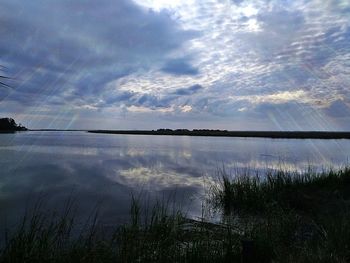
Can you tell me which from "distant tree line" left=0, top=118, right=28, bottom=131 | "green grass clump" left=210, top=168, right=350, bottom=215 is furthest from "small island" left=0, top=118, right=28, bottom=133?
"green grass clump" left=210, top=168, right=350, bottom=215

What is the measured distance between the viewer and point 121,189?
1723 cm

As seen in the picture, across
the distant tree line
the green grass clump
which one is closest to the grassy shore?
the green grass clump

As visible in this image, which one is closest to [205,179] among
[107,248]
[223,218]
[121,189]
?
[121,189]

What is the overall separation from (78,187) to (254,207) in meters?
9.11

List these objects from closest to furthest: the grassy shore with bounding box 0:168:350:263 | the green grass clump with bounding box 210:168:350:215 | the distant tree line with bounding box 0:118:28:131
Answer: the grassy shore with bounding box 0:168:350:263, the green grass clump with bounding box 210:168:350:215, the distant tree line with bounding box 0:118:28:131

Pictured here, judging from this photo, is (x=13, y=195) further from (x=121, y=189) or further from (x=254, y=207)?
(x=254, y=207)

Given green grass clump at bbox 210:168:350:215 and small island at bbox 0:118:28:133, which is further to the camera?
small island at bbox 0:118:28:133

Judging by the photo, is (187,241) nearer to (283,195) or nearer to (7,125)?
(283,195)

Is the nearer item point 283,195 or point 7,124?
point 283,195

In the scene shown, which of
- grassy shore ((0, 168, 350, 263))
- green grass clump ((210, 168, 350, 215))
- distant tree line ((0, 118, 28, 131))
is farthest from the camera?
distant tree line ((0, 118, 28, 131))

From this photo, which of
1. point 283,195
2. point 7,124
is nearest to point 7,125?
point 7,124

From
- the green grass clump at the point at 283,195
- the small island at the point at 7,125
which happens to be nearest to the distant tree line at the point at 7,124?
the small island at the point at 7,125

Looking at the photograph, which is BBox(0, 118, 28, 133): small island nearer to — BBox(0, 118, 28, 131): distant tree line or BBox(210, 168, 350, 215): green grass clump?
BBox(0, 118, 28, 131): distant tree line

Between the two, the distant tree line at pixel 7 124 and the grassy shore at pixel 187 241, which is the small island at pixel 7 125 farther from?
the grassy shore at pixel 187 241
